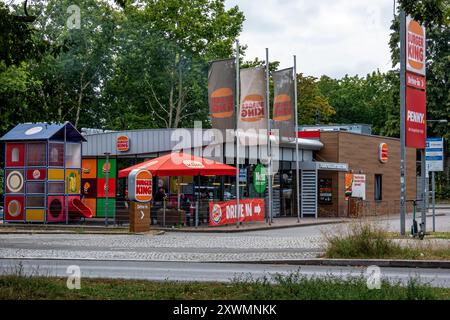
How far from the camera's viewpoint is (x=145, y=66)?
62.5 m

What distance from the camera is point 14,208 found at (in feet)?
111

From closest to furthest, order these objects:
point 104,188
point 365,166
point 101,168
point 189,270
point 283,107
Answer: point 189,270
point 283,107
point 104,188
point 101,168
point 365,166

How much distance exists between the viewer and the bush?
18.0 m

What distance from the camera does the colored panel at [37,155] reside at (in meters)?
33.9

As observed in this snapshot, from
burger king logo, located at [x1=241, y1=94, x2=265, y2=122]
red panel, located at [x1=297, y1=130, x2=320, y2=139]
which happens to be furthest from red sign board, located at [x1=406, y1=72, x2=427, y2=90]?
red panel, located at [x1=297, y1=130, x2=320, y2=139]

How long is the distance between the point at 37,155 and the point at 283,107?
35.1ft

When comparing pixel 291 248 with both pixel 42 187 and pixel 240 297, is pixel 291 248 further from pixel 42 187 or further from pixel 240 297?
pixel 42 187

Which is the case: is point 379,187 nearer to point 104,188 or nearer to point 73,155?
point 104,188

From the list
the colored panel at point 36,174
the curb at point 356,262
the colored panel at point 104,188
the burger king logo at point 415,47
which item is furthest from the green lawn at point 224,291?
the colored panel at point 104,188

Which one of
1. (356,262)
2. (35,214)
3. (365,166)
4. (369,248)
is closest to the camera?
(356,262)

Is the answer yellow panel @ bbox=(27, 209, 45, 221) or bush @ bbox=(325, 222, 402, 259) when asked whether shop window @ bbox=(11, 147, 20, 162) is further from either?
bush @ bbox=(325, 222, 402, 259)

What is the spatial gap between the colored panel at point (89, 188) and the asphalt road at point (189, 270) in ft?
69.7

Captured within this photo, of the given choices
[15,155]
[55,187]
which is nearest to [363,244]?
[55,187]

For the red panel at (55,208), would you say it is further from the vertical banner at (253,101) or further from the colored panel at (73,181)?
the vertical banner at (253,101)
